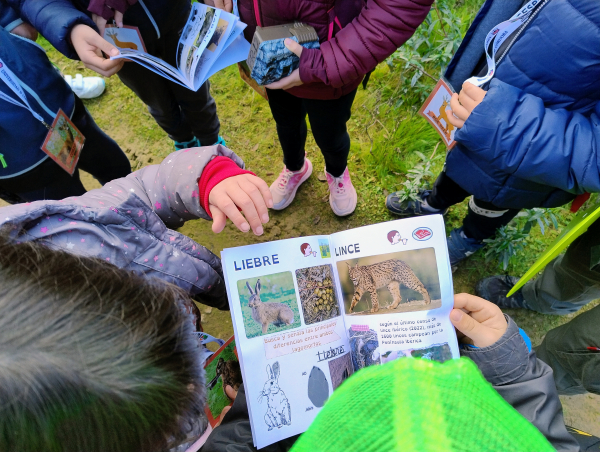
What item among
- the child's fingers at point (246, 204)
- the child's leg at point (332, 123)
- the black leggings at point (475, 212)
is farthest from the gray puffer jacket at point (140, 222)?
the black leggings at point (475, 212)

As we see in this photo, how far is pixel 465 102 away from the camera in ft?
2.80

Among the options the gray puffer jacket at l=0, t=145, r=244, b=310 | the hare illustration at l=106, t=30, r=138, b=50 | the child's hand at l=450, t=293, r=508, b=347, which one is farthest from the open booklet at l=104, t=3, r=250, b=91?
the child's hand at l=450, t=293, r=508, b=347

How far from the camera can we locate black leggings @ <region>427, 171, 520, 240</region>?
1.20 metres

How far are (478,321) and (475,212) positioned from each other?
0.66 m

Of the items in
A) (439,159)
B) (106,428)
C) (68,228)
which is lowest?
(439,159)

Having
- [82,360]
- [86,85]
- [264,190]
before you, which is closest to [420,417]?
[82,360]

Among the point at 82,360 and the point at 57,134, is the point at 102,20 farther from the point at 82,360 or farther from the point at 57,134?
the point at 82,360

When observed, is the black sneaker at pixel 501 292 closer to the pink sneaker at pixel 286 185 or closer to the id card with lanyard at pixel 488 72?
the id card with lanyard at pixel 488 72

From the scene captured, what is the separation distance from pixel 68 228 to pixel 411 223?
714 millimetres

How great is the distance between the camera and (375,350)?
2.40 ft

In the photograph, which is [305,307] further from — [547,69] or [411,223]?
[547,69]

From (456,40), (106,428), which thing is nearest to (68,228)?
(106,428)

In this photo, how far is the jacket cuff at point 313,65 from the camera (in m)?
0.89

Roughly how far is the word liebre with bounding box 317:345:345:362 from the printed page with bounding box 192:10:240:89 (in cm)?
85
